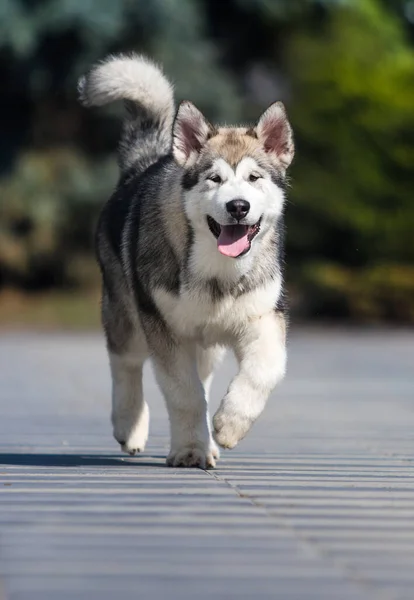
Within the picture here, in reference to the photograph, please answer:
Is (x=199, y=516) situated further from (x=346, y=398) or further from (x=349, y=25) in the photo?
(x=349, y=25)

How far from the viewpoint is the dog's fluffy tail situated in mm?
8328

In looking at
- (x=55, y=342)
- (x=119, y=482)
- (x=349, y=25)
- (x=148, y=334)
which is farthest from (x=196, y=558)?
(x=349, y=25)

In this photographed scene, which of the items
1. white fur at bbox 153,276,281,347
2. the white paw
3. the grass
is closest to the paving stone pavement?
the white paw

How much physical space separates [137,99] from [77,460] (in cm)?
227

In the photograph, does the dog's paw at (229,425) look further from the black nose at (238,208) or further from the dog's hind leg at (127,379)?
the dog's hind leg at (127,379)

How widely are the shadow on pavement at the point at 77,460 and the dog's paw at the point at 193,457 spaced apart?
6.6 inches

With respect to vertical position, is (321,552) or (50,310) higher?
(321,552)

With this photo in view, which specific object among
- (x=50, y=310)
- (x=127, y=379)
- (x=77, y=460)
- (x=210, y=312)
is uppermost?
(x=210, y=312)

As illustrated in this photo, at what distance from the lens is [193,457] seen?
6.68m

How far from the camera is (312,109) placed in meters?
24.9

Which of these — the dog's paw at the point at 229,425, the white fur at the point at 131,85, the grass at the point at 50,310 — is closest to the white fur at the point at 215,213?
the dog's paw at the point at 229,425

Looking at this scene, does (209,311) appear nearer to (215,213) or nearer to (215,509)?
(215,213)

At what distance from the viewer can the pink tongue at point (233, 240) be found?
21.8 feet

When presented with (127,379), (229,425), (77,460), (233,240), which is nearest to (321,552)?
(229,425)
